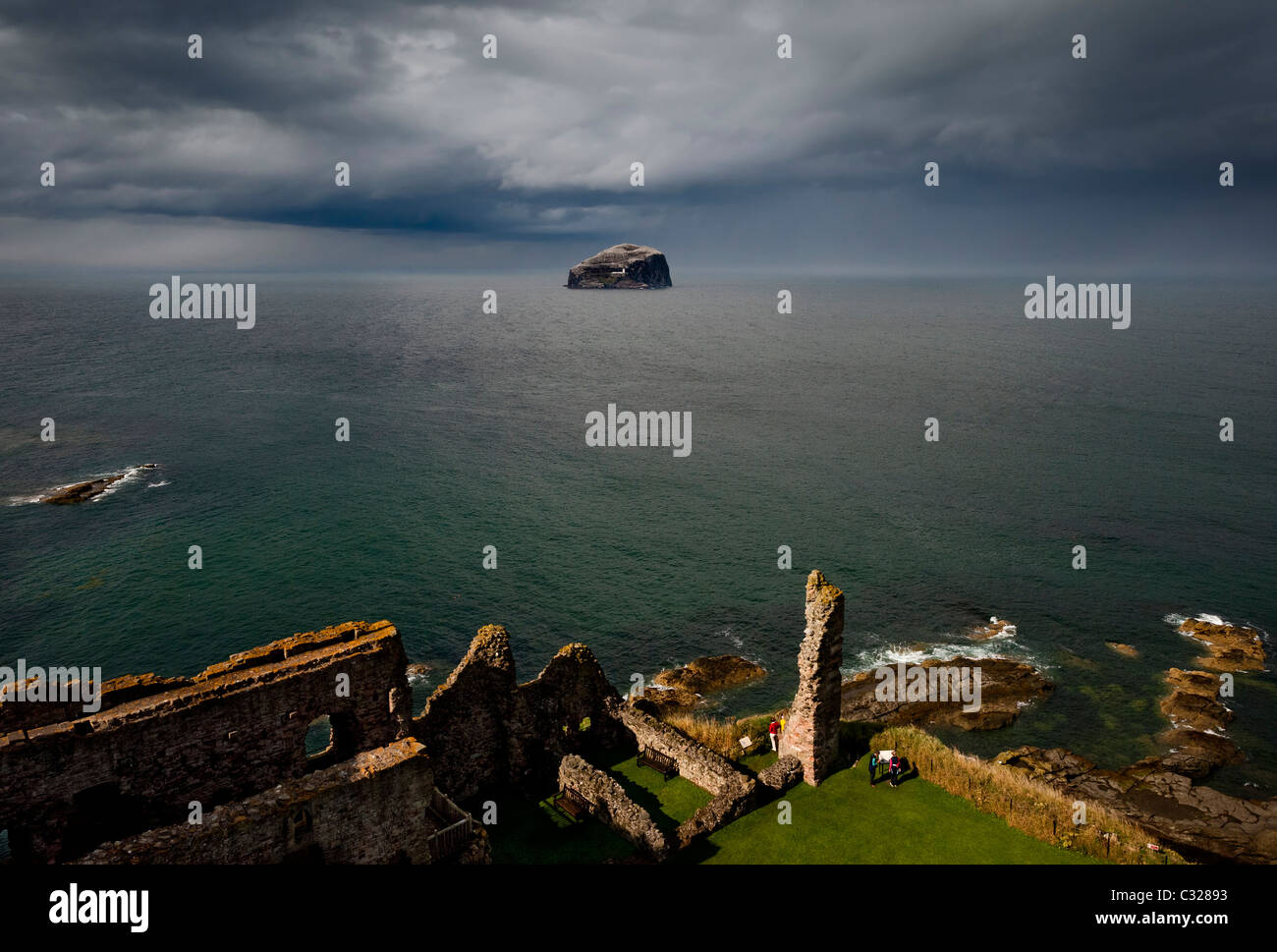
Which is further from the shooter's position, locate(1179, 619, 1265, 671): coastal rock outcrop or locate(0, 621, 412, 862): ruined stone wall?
locate(1179, 619, 1265, 671): coastal rock outcrop

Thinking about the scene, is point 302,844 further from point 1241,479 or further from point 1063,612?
point 1241,479

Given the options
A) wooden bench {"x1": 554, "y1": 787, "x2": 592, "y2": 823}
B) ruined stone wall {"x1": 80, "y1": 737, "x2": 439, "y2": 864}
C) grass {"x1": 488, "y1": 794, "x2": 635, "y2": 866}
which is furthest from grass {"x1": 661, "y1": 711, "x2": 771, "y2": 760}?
ruined stone wall {"x1": 80, "y1": 737, "x2": 439, "y2": 864}

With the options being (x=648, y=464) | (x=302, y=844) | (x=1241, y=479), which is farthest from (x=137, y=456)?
(x=1241, y=479)

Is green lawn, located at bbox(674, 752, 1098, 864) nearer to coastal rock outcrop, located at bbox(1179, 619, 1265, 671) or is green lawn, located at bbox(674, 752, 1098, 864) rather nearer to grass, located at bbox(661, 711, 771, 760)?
grass, located at bbox(661, 711, 771, 760)

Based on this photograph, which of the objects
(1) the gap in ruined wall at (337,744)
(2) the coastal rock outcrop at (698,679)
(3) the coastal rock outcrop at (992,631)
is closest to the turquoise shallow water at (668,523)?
(3) the coastal rock outcrop at (992,631)

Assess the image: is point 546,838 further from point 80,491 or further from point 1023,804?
point 80,491

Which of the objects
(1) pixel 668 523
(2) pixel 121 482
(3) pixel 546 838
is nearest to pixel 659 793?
(3) pixel 546 838
